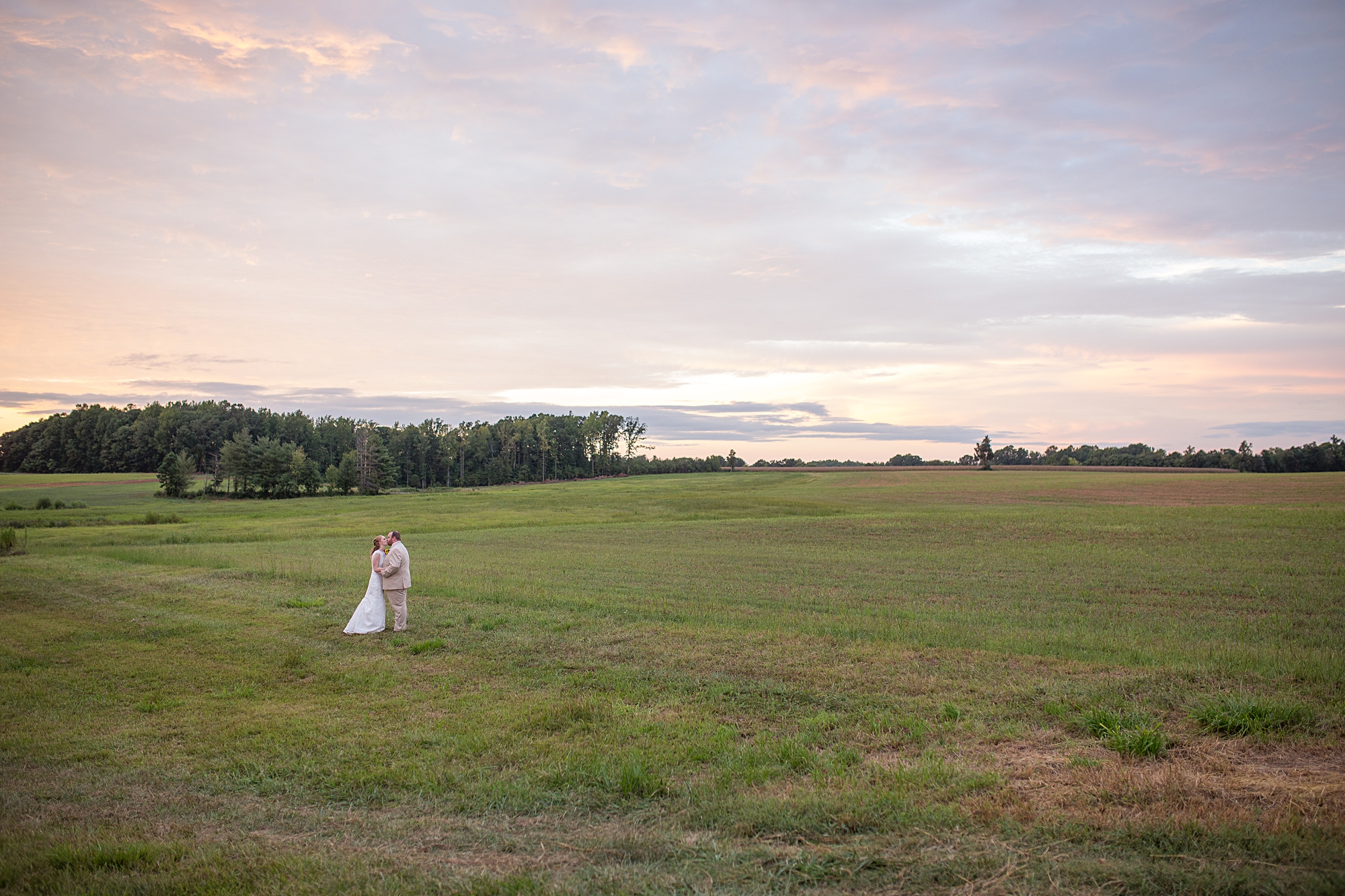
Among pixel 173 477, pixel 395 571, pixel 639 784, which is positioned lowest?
pixel 639 784

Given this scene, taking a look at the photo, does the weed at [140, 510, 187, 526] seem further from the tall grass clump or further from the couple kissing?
the tall grass clump

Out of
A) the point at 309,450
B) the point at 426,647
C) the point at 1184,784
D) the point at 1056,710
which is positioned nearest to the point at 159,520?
the point at 426,647

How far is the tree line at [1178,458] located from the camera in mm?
98062

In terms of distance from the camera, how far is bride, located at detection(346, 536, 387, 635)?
52.5 feet

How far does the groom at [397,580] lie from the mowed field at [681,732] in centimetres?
115

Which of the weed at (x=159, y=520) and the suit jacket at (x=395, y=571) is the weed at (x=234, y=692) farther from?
the weed at (x=159, y=520)

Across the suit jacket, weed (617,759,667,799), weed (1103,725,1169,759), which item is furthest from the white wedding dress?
weed (1103,725,1169,759)

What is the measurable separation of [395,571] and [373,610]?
3.29ft

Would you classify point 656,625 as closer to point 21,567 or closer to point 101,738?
point 101,738

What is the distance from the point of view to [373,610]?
635 inches

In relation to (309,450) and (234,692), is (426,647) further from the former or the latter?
(309,450)

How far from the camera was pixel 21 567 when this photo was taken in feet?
91.8

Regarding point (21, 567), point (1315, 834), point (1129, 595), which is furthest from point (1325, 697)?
point (21, 567)

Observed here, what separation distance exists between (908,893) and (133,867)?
6.44 meters
